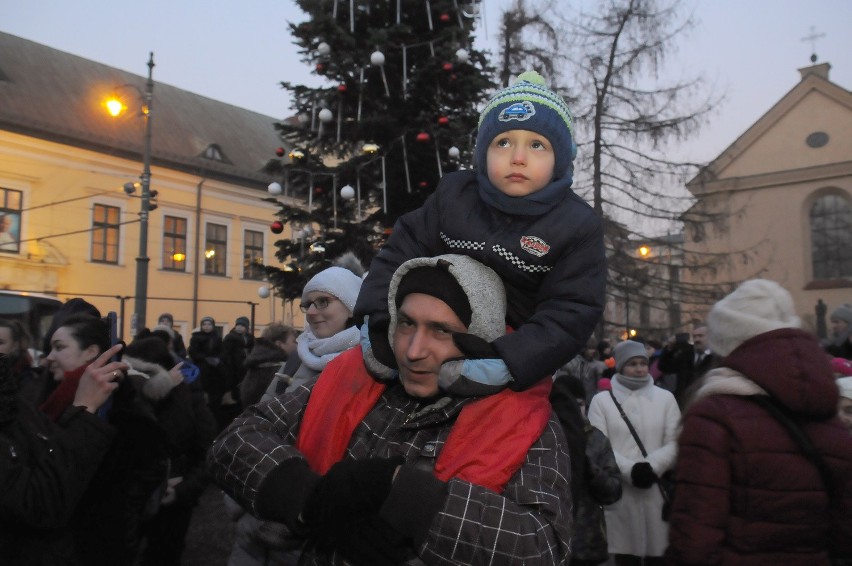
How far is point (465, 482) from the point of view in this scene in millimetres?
1670

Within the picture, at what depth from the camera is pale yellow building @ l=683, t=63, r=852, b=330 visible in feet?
118

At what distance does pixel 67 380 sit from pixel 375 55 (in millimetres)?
6701

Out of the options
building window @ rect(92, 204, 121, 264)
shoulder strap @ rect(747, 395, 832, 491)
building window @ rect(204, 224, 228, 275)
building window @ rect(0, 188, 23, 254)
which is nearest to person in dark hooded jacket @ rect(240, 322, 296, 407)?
shoulder strap @ rect(747, 395, 832, 491)

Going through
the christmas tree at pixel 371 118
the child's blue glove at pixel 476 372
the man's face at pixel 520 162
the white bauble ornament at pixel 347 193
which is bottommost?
the child's blue glove at pixel 476 372

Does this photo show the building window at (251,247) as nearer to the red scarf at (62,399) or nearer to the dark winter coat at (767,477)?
the red scarf at (62,399)

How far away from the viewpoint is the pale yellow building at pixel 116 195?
2648cm

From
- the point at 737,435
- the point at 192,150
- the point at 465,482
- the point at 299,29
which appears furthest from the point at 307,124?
the point at 192,150

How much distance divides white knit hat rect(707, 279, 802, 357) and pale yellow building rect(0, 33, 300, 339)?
68.6 ft

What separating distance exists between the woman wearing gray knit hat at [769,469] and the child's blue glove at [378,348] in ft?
5.00

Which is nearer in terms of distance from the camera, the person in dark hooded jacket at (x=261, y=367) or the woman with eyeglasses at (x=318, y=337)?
the woman with eyeglasses at (x=318, y=337)

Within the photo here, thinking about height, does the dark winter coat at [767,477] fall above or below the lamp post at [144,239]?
below

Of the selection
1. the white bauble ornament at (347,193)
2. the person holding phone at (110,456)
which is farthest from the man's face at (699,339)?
the person holding phone at (110,456)

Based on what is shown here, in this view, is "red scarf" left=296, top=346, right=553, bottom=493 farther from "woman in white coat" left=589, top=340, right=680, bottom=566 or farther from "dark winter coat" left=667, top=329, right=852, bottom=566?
"woman in white coat" left=589, top=340, right=680, bottom=566

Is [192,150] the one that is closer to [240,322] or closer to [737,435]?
[240,322]
